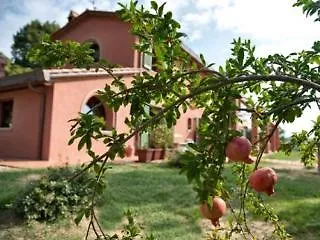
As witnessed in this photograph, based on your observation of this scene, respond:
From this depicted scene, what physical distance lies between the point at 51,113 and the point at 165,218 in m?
7.52

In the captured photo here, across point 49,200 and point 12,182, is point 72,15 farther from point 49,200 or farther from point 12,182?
point 49,200

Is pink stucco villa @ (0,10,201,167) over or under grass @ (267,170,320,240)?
over

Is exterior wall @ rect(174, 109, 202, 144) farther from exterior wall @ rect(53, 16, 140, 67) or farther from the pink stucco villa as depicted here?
exterior wall @ rect(53, 16, 140, 67)

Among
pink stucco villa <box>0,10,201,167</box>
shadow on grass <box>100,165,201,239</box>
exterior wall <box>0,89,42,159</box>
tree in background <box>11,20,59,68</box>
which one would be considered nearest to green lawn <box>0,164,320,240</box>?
shadow on grass <box>100,165,201,239</box>

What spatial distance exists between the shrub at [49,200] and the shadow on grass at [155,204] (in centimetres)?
54

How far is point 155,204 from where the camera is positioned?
6812 millimetres

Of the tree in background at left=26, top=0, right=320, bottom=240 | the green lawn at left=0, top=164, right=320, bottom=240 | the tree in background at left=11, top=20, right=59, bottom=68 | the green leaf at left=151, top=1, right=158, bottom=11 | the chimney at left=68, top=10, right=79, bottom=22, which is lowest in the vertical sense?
the green lawn at left=0, top=164, right=320, bottom=240

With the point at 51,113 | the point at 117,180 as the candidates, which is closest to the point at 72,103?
the point at 51,113

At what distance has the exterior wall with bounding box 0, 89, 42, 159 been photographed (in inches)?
501

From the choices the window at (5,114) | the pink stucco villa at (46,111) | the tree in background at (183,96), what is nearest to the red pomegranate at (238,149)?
the tree in background at (183,96)

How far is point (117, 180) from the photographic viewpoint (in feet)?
28.3

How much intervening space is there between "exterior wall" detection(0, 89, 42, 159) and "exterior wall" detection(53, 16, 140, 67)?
13.6 ft

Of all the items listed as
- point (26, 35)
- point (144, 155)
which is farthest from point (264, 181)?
point (26, 35)

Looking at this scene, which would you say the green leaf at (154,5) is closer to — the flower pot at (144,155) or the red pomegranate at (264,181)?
the red pomegranate at (264,181)
